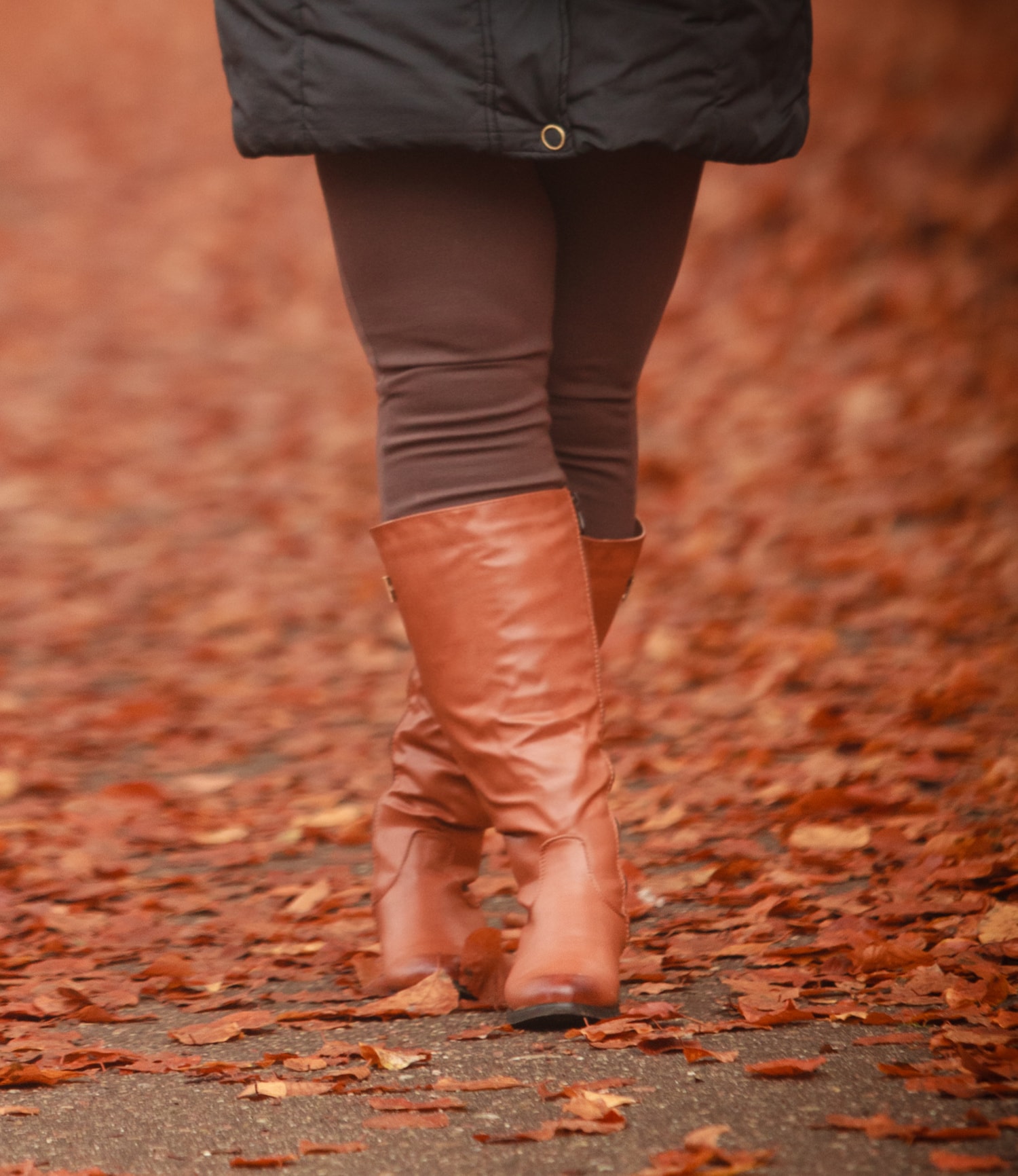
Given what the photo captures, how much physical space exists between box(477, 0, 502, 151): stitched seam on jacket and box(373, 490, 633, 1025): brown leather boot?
34cm

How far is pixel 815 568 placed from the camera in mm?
4027

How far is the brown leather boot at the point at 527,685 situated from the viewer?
1.43m

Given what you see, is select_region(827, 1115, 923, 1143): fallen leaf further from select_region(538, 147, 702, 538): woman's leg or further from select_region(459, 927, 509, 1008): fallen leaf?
select_region(538, 147, 702, 538): woman's leg

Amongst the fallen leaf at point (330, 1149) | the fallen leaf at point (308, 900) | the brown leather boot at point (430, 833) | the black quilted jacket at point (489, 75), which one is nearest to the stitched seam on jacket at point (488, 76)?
the black quilted jacket at point (489, 75)

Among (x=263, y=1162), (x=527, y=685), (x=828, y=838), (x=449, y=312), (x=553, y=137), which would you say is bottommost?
(x=263, y=1162)

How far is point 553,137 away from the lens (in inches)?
53.7

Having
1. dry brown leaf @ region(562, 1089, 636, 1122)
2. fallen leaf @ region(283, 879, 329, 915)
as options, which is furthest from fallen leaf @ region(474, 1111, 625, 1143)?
fallen leaf @ region(283, 879, 329, 915)

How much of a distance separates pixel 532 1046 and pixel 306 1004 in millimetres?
342

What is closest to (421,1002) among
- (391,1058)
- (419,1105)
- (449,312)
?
(391,1058)

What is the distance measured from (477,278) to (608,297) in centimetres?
21

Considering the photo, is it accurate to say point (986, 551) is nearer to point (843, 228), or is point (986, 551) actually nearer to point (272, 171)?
point (843, 228)

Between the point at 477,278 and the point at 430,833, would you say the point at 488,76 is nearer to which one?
the point at 477,278

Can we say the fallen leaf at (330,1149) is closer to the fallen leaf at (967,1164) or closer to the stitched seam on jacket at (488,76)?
the fallen leaf at (967,1164)

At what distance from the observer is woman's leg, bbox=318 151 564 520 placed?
144cm
